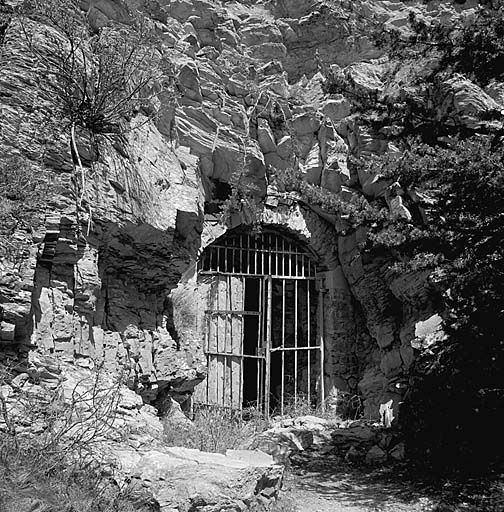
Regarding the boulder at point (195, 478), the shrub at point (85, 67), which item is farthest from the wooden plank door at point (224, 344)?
the boulder at point (195, 478)

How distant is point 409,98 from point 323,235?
3665 mm

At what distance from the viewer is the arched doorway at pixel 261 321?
26.9 ft

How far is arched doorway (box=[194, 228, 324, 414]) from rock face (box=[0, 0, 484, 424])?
0.38 m

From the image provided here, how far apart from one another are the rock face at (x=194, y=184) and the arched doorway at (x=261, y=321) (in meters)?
0.38

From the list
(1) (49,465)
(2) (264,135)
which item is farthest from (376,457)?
(2) (264,135)

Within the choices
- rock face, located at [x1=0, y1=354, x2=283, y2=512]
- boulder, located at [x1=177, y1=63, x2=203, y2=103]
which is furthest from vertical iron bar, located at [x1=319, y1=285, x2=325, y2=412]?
rock face, located at [x1=0, y1=354, x2=283, y2=512]

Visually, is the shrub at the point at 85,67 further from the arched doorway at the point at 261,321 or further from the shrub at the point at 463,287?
the arched doorway at the point at 261,321

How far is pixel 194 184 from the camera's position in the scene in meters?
7.05

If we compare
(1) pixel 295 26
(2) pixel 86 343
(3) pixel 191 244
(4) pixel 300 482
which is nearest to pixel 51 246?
(2) pixel 86 343

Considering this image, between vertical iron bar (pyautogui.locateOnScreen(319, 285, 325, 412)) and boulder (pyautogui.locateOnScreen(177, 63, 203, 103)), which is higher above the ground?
boulder (pyautogui.locateOnScreen(177, 63, 203, 103))

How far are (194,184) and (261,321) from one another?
9.32 ft

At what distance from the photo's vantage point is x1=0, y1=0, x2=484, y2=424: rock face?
494 cm

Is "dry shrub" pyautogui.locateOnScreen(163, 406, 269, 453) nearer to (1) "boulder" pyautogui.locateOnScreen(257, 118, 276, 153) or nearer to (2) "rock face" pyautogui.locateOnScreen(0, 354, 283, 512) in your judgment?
(2) "rock face" pyautogui.locateOnScreen(0, 354, 283, 512)

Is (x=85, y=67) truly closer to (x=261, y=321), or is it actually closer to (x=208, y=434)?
(x=208, y=434)
